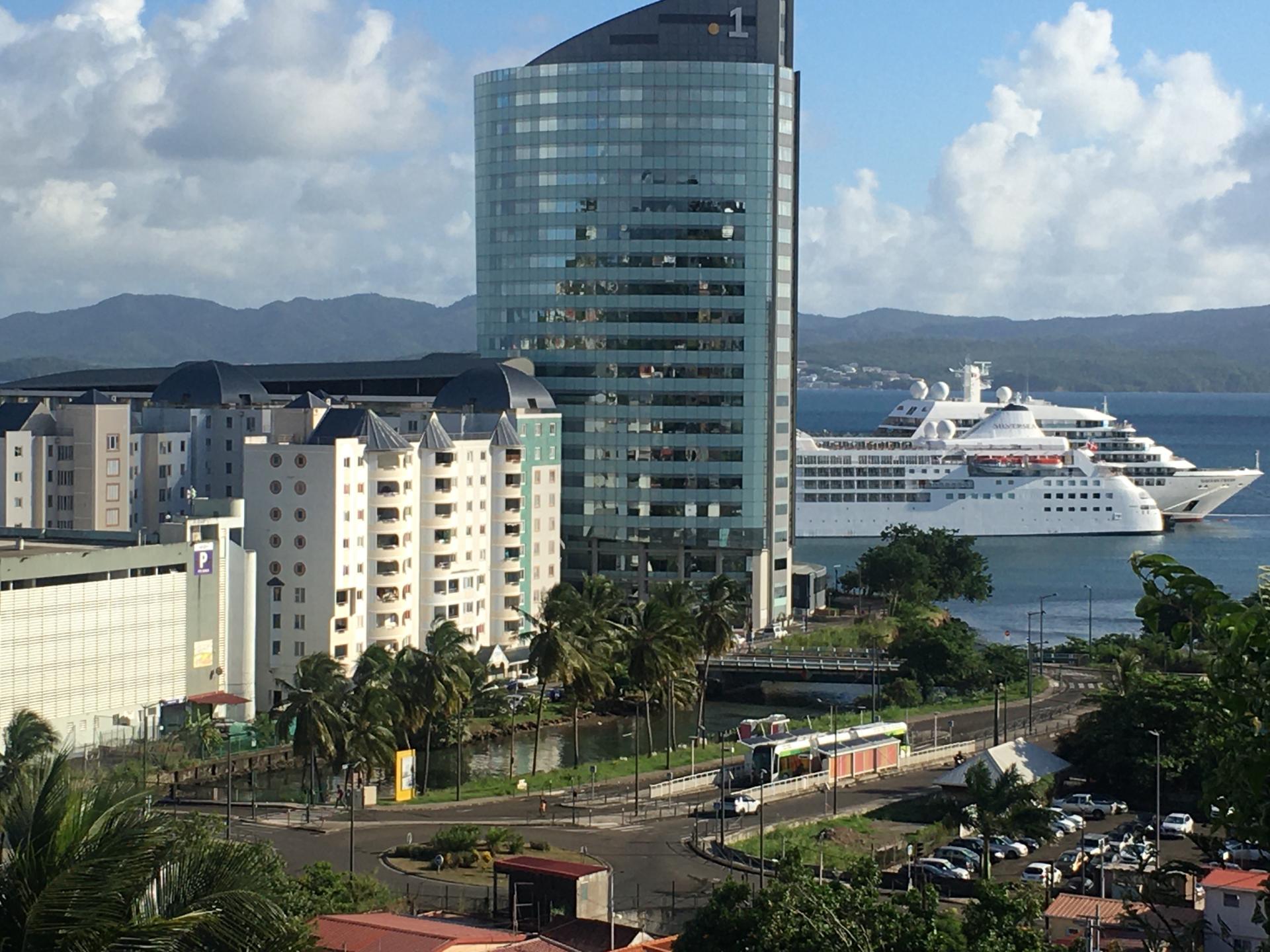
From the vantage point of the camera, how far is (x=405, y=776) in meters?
50.3

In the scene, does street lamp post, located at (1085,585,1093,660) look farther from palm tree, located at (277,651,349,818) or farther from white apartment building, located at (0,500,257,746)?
palm tree, located at (277,651,349,818)

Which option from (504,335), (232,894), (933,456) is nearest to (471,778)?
(504,335)

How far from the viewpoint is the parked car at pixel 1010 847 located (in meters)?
41.0

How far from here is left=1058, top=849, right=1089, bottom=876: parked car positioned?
128ft

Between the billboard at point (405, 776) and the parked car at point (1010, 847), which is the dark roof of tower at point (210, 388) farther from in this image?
the parked car at point (1010, 847)

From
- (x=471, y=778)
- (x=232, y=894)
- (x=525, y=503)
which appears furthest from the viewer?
(x=525, y=503)

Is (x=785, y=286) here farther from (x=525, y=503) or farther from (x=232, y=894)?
(x=232, y=894)

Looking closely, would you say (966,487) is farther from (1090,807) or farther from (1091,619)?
(1090,807)

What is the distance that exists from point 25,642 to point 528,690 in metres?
21.9

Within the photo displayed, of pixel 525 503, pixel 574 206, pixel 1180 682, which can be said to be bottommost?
pixel 1180 682

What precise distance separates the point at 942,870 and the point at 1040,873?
2.04 metres

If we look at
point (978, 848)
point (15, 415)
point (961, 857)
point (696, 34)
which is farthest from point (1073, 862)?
point (696, 34)

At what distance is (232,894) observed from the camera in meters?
13.0

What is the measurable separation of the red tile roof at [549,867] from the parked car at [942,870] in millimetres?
7770
